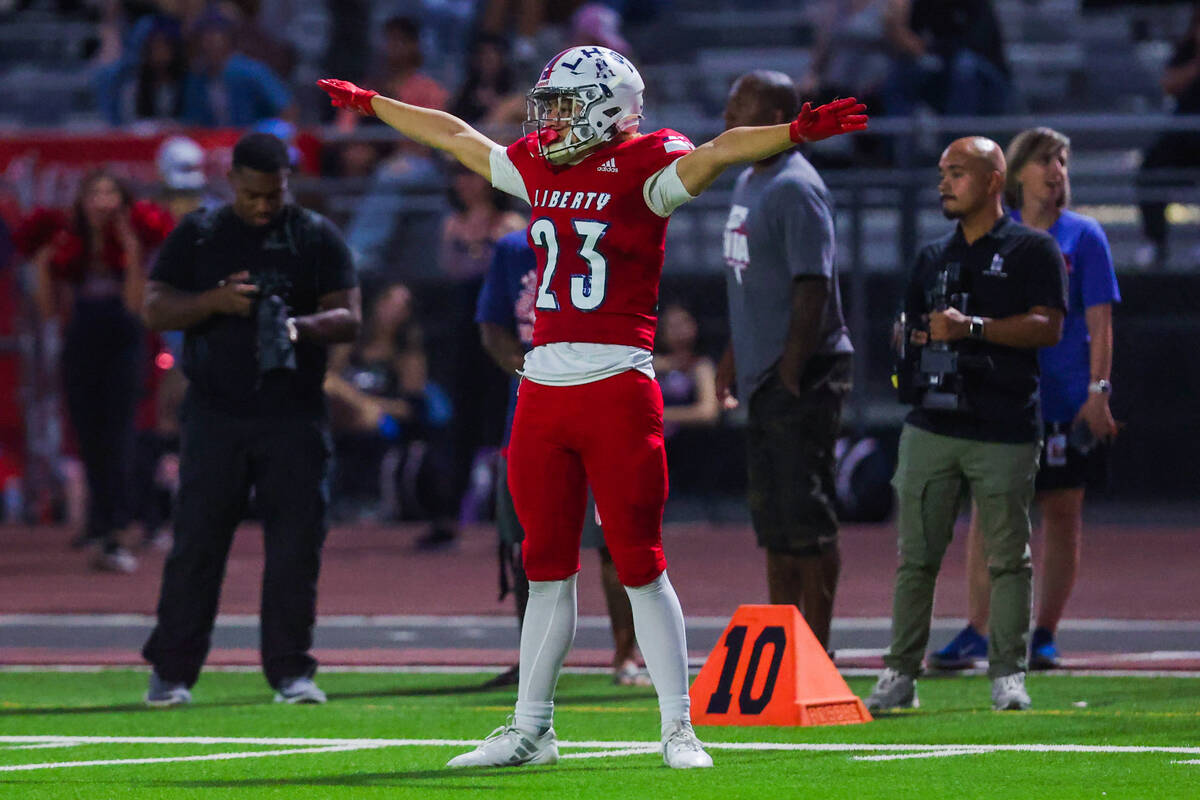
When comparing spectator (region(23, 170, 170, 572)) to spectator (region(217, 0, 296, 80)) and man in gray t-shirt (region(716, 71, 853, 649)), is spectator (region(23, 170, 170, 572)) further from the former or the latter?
spectator (region(217, 0, 296, 80))

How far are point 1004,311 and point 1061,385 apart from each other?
4.61 ft

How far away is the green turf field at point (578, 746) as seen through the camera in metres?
6.66

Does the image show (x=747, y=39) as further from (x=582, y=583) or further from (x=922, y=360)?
(x=922, y=360)

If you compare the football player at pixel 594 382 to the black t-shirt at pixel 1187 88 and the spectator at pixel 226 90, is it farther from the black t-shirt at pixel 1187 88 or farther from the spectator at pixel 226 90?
the spectator at pixel 226 90

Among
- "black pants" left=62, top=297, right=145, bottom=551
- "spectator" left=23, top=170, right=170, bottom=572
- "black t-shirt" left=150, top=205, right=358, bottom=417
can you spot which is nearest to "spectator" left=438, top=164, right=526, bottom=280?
"spectator" left=23, top=170, right=170, bottom=572

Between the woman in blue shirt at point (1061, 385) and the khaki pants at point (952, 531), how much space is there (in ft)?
4.06

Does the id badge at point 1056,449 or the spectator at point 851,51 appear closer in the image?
the id badge at point 1056,449

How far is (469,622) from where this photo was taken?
1233cm

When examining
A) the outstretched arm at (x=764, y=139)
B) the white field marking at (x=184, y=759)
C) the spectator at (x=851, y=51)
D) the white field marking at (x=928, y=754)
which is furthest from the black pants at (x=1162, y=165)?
the white field marking at (x=184, y=759)

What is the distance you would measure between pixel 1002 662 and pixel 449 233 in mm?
8807

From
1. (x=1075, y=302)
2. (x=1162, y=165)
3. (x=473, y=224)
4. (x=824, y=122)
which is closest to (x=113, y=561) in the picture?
(x=473, y=224)

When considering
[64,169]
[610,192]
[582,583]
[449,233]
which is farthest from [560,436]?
[64,169]

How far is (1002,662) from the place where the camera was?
28.1 feet

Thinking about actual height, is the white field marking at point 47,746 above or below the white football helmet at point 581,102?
below
